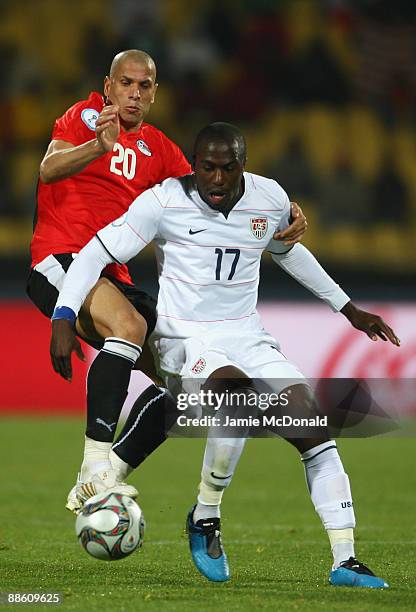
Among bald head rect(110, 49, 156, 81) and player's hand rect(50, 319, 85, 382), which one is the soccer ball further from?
bald head rect(110, 49, 156, 81)

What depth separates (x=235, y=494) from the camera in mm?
8922

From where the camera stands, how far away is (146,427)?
229 inches

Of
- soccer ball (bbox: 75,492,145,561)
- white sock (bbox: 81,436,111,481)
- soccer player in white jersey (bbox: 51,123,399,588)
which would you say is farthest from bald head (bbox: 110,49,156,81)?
soccer ball (bbox: 75,492,145,561)

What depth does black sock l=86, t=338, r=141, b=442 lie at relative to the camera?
17.0 feet

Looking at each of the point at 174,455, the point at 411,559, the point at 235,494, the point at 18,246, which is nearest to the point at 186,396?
the point at 411,559

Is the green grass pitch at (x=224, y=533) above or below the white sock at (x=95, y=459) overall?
below

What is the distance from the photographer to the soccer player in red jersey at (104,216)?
17.0 ft

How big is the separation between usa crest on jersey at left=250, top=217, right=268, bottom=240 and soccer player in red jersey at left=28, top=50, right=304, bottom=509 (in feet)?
0.57

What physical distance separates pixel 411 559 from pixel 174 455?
5.64 metres

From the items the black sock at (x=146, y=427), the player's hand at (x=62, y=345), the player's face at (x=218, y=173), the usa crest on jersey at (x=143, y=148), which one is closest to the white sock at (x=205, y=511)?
the black sock at (x=146, y=427)

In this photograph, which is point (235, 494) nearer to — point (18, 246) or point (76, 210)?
point (76, 210)

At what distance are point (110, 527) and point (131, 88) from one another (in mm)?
2122

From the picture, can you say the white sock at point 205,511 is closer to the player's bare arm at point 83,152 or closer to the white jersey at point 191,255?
the white jersey at point 191,255

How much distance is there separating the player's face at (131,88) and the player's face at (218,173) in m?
0.65
